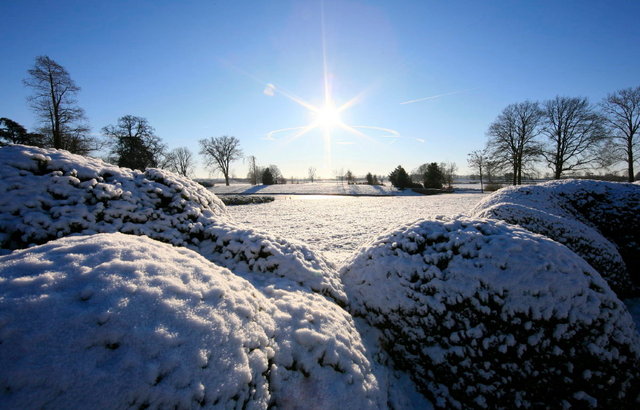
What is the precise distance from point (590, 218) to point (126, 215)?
739cm

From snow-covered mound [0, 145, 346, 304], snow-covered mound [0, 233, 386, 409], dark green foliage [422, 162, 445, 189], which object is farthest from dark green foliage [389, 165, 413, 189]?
snow-covered mound [0, 233, 386, 409]

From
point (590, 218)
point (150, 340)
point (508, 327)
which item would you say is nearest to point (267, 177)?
point (590, 218)

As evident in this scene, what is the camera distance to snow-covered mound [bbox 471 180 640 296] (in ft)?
11.6

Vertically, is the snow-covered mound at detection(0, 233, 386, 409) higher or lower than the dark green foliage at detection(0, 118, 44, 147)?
lower

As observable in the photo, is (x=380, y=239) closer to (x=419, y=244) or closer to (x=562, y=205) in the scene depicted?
(x=419, y=244)

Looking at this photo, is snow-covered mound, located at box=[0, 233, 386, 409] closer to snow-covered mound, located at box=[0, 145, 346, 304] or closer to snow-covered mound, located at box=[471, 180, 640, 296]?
snow-covered mound, located at box=[0, 145, 346, 304]

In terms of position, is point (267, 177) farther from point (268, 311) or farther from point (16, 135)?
point (268, 311)

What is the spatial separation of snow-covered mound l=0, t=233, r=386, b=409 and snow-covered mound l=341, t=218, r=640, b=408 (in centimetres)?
61

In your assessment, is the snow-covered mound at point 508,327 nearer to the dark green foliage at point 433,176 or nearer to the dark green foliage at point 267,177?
the dark green foliage at point 433,176

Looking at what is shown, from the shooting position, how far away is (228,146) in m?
48.6

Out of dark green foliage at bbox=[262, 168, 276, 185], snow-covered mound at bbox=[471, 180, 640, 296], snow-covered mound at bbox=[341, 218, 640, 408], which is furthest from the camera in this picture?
dark green foliage at bbox=[262, 168, 276, 185]

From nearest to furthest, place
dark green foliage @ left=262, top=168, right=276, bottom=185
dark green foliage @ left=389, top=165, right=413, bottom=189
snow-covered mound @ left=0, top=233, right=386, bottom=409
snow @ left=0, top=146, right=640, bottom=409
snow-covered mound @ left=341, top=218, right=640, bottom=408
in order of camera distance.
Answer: snow-covered mound @ left=0, top=233, right=386, bottom=409 → snow @ left=0, top=146, right=640, bottom=409 → snow-covered mound @ left=341, top=218, right=640, bottom=408 → dark green foliage @ left=389, top=165, right=413, bottom=189 → dark green foliage @ left=262, top=168, right=276, bottom=185

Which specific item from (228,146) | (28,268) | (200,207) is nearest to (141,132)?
(228,146)

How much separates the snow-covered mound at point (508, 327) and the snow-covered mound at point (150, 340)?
614 millimetres
